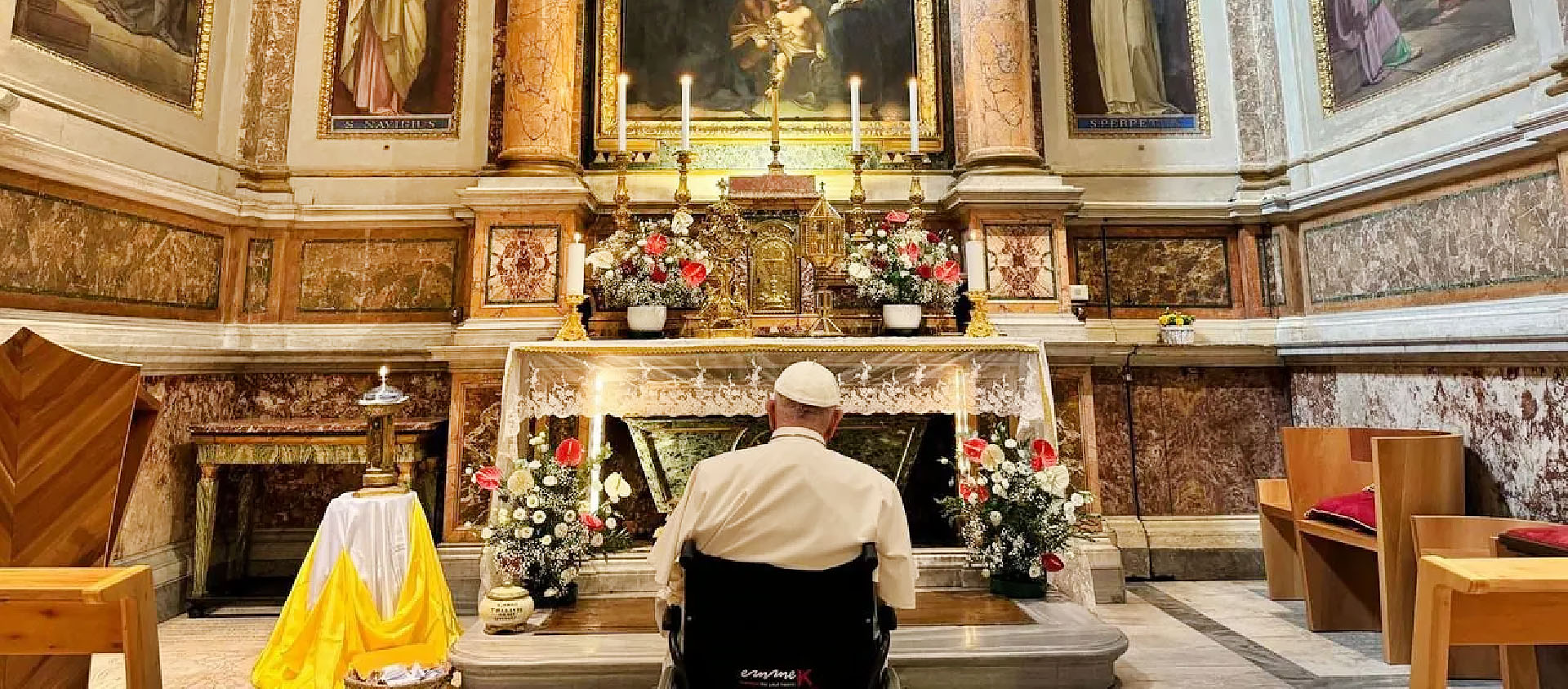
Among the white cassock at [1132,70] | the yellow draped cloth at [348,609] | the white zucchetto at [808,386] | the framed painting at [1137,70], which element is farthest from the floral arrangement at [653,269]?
the white cassock at [1132,70]

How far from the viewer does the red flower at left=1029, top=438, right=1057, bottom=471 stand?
414 centimetres

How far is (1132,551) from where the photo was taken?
18.5ft

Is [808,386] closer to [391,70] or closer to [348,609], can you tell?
[348,609]

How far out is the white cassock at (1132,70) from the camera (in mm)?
6414

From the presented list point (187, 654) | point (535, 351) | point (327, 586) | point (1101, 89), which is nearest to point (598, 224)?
point (535, 351)

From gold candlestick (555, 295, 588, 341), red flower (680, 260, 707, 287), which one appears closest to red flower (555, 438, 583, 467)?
gold candlestick (555, 295, 588, 341)

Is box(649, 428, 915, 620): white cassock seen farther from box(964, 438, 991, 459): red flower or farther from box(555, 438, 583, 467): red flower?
box(964, 438, 991, 459): red flower

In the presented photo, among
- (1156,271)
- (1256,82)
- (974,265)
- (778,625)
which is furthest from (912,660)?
(1256,82)

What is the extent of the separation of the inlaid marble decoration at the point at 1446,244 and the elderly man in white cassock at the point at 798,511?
4.37 metres

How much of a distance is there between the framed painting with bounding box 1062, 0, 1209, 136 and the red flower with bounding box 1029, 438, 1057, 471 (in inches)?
133

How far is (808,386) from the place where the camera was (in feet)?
7.42

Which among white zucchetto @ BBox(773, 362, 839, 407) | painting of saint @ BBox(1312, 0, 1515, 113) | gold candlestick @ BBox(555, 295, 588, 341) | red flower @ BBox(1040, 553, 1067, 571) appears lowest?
red flower @ BBox(1040, 553, 1067, 571)

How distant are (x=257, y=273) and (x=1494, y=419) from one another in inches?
325

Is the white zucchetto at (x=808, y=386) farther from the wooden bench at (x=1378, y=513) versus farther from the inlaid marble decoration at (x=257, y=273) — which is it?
the inlaid marble decoration at (x=257, y=273)
